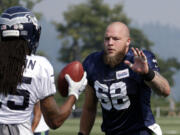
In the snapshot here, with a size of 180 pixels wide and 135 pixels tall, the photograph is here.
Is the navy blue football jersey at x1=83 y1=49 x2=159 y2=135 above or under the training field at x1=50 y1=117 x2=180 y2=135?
above

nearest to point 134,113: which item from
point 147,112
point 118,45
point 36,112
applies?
point 147,112

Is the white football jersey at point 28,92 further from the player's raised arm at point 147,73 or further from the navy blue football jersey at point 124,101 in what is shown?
the navy blue football jersey at point 124,101

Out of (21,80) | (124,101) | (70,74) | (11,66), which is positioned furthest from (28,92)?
(124,101)

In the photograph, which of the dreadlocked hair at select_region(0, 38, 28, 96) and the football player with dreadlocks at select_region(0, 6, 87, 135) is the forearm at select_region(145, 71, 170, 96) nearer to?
the football player with dreadlocks at select_region(0, 6, 87, 135)

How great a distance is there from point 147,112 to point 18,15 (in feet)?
7.53

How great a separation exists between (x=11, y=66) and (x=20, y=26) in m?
0.32

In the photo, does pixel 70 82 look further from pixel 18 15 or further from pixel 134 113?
pixel 134 113

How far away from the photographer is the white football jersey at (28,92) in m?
3.97

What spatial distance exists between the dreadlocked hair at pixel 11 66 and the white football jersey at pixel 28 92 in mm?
38

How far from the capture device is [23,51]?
4.03 metres

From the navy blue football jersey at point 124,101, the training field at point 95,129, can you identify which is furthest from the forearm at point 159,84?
the training field at point 95,129

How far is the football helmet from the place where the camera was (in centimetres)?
407

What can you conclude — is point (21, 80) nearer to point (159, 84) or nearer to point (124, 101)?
point (159, 84)

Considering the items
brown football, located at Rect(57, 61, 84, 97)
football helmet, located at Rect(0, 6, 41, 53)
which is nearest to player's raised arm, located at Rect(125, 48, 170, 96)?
brown football, located at Rect(57, 61, 84, 97)
